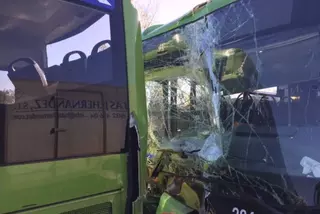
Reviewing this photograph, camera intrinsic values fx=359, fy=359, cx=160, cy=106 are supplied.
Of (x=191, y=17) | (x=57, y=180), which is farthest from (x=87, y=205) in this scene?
(x=191, y=17)

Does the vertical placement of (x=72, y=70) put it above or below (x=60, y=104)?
above

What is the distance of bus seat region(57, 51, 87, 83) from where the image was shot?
74.1 inches

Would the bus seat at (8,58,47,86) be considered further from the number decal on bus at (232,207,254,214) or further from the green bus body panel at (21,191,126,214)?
the number decal on bus at (232,207,254,214)

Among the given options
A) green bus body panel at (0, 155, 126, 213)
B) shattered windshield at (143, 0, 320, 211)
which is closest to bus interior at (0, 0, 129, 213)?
green bus body panel at (0, 155, 126, 213)

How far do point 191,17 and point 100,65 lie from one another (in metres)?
1.35

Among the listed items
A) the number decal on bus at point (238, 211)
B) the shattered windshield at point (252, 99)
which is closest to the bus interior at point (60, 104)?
the number decal on bus at point (238, 211)

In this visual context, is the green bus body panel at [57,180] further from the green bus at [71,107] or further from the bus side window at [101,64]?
the bus side window at [101,64]

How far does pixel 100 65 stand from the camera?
207 cm

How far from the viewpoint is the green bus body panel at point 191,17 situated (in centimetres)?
284

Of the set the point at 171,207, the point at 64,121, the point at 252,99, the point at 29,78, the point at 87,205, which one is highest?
the point at 29,78

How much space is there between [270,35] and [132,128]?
3.83 feet

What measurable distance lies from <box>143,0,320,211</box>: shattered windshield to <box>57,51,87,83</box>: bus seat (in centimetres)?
120

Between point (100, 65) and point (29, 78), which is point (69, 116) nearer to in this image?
point (29, 78)

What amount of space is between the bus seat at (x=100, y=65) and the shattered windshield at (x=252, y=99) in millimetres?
1033
